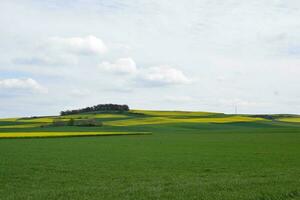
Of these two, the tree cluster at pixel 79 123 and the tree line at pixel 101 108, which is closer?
the tree cluster at pixel 79 123

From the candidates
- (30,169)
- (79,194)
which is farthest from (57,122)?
(79,194)

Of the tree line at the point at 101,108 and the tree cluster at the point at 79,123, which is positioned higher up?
the tree line at the point at 101,108

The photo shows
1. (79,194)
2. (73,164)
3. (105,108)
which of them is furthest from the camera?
(105,108)

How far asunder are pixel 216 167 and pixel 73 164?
296 inches

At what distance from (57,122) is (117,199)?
266ft

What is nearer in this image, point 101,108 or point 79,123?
point 79,123

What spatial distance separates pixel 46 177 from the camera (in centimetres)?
1864

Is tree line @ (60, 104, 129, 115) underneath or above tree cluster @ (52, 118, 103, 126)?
above

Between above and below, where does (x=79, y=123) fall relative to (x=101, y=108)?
below

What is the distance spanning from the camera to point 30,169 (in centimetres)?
2155

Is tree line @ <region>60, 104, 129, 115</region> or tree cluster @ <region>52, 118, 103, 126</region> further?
tree line @ <region>60, 104, 129, 115</region>

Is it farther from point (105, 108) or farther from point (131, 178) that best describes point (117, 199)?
point (105, 108)

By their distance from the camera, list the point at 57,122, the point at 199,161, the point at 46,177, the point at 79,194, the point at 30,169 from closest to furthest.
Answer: the point at 79,194
the point at 46,177
the point at 30,169
the point at 199,161
the point at 57,122

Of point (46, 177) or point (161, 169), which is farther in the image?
point (161, 169)
